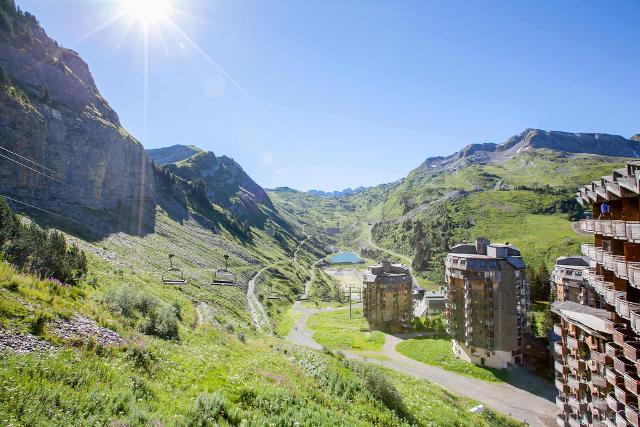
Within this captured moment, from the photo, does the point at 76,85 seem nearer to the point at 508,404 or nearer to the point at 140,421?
the point at 140,421

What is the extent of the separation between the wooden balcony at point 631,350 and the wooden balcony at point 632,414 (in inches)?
99.0

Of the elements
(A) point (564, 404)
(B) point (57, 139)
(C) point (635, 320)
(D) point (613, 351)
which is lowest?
(A) point (564, 404)

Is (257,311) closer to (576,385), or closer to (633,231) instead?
(576,385)

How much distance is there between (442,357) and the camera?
208ft

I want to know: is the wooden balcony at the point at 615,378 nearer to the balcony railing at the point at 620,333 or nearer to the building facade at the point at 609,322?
the building facade at the point at 609,322

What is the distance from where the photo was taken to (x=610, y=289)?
65.6ft

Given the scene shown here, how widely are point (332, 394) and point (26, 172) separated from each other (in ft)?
284

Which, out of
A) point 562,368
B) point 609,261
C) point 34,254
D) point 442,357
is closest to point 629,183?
point 609,261

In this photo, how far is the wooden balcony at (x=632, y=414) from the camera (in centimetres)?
1614

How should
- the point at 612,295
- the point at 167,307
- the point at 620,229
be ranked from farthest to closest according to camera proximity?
1. the point at 167,307
2. the point at 612,295
3. the point at 620,229

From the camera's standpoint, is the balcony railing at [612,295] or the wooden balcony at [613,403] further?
the balcony railing at [612,295]

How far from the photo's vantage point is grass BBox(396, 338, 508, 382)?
2203 inches

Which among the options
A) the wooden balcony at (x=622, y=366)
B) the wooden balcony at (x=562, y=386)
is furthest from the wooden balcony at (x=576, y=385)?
the wooden balcony at (x=622, y=366)

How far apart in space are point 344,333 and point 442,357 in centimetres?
2572
